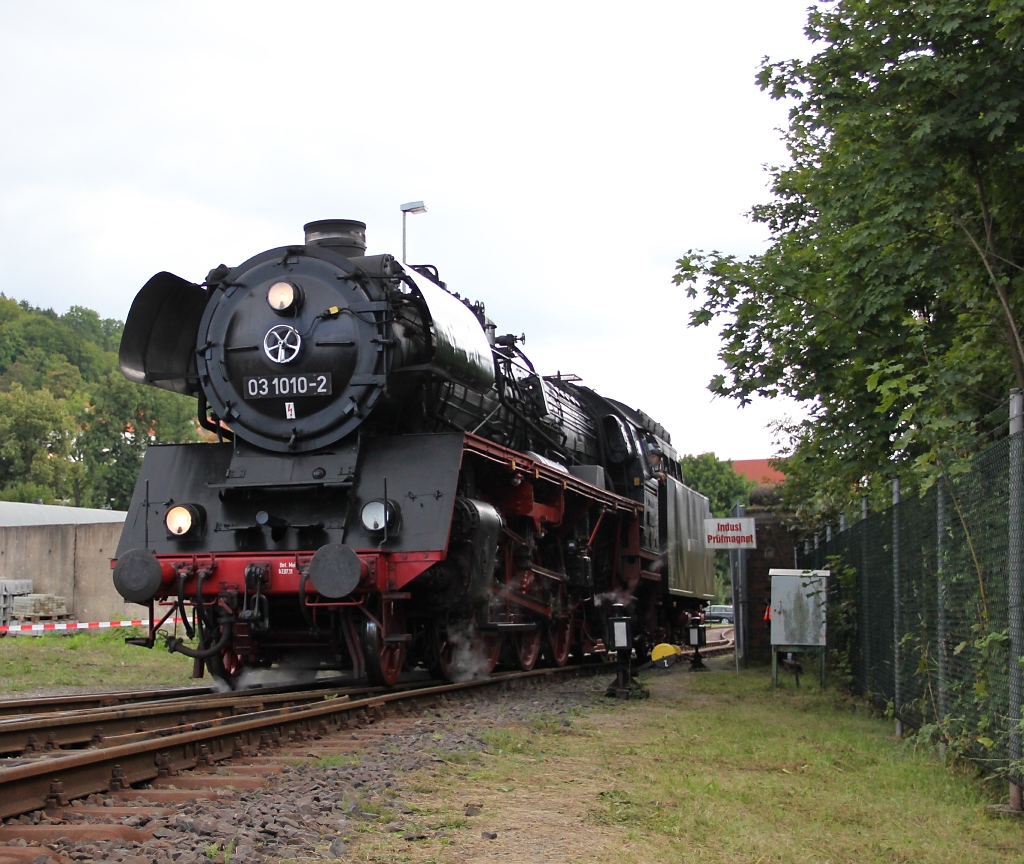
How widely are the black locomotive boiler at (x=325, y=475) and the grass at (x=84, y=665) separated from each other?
291cm

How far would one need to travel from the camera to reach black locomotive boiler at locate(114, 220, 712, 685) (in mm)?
9172

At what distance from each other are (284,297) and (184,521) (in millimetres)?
2102

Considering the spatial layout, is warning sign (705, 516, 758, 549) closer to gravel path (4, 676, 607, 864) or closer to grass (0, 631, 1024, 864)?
grass (0, 631, 1024, 864)

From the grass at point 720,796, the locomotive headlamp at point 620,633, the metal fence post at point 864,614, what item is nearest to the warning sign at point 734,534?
the metal fence post at point 864,614

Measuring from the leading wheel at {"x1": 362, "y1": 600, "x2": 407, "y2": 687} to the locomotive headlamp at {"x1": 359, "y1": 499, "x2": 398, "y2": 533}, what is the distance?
0.61 meters

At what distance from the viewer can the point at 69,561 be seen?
27.3 meters

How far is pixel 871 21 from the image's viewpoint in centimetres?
897

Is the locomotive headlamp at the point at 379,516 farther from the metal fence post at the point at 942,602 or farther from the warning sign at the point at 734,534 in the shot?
the warning sign at the point at 734,534

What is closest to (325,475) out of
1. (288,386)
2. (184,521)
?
(288,386)

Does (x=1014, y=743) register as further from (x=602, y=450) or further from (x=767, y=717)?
(x=602, y=450)

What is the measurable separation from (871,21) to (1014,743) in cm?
Result: 590

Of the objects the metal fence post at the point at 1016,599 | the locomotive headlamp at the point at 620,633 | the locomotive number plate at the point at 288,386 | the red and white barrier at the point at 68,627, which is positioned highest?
the locomotive number plate at the point at 288,386

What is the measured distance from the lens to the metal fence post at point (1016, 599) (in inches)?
215

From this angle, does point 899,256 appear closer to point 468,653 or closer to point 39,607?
point 468,653
